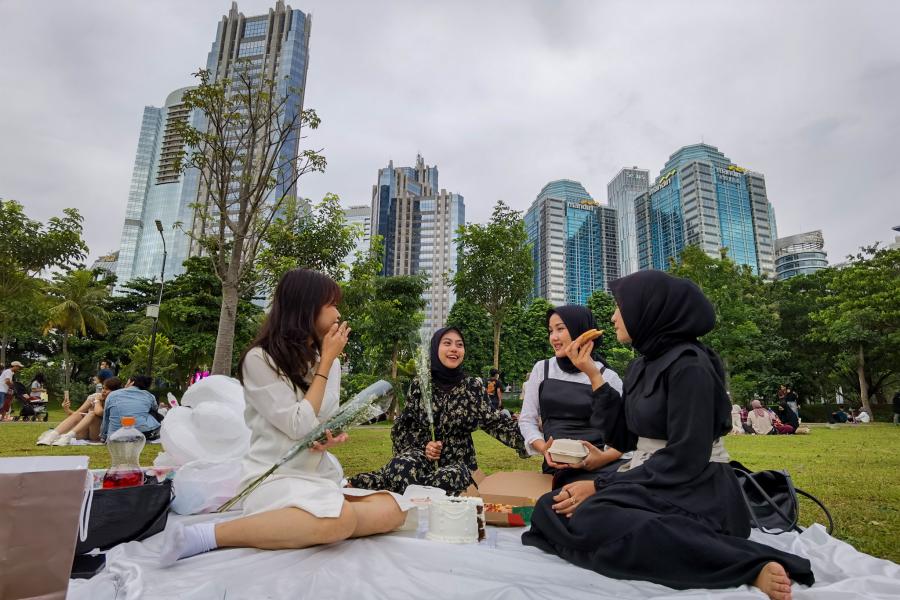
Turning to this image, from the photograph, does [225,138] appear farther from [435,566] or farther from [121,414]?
[435,566]

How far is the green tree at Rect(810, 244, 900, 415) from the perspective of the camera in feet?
57.2

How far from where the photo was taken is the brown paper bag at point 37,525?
63.2 inches

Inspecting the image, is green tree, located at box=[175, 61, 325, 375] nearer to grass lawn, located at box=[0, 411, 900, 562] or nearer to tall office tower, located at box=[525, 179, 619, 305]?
grass lawn, located at box=[0, 411, 900, 562]

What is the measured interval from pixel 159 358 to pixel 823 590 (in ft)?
83.4

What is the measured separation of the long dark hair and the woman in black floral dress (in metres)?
1.52

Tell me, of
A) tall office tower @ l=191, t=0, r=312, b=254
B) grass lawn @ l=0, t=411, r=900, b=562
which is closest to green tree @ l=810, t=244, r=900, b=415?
grass lawn @ l=0, t=411, r=900, b=562

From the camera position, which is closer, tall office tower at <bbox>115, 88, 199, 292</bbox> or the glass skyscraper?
tall office tower at <bbox>115, 88, 199, 292</bbox>

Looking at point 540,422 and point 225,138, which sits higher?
point 225,138

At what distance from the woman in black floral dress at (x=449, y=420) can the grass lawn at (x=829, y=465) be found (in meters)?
2.40

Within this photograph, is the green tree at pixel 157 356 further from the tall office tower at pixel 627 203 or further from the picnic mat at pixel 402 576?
the tall office tower at pixel 627 203

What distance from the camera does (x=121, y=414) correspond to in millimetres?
7379

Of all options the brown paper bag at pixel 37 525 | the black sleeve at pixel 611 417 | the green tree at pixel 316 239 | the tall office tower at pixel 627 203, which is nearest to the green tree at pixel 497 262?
the green tree at pixel 316 239

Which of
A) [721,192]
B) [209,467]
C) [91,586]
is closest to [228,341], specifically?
[209,467]

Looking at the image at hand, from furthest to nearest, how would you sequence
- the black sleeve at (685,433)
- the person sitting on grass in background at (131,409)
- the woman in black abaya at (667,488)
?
the person sitting on grass in background at (131,409)
the black sleeve at (685,433)
the woman in black abaya at (667,488)
